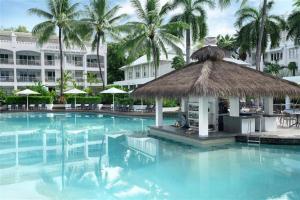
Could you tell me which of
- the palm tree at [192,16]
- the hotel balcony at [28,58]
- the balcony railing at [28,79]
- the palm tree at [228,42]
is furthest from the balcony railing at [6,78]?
the palm tree at [228,42]

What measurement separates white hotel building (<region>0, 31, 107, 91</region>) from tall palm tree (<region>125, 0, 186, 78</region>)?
21683 mm

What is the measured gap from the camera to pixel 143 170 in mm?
10641

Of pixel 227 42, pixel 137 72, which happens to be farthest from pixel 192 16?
pixel 227 42

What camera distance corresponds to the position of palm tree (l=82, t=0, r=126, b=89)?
34250mm

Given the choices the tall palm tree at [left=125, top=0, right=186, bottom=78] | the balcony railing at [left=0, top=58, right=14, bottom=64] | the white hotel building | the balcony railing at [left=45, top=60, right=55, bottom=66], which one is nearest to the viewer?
the tall palm tree at [left=125, top=0, right=186, bottom=78]

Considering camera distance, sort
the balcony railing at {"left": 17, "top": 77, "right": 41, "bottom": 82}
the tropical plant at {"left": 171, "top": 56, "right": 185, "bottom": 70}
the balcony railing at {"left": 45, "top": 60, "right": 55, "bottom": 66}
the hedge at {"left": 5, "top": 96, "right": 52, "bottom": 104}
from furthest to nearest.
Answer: the balcony railing at {"left": 45, "top": 60, "right": 55, "bottom": 66} → the balcony railing at {"left": 17, "top": 77, "right": 41, "bottom": 82} → the tropical plant at {"left": 171, "top": 56, "right": 185, "bottom": 70} → the hedge at {"left": 5, "top": 96, "right": 52, "bottom": 104}

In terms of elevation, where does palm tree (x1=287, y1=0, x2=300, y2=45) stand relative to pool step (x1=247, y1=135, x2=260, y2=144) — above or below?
above

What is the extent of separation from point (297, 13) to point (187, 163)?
22147mm

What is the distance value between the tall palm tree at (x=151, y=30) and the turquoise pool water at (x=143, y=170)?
11.6m

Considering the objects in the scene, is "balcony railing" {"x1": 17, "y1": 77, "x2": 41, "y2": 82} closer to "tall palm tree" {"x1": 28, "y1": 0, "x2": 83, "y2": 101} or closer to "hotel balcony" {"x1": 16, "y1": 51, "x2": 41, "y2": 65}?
"hotel balcony" {"x1": 16, "y1": 51, "x2": 41, "y2": 65}

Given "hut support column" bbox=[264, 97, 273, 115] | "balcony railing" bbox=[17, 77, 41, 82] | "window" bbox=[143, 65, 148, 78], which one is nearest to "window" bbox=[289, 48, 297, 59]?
"window" bbox=[143, 65, 148, 78]

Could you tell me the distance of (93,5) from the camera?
1368 inches

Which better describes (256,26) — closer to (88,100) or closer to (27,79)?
(88,100)

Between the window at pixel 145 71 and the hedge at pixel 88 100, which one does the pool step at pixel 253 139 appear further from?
the window at pixel 145 71
